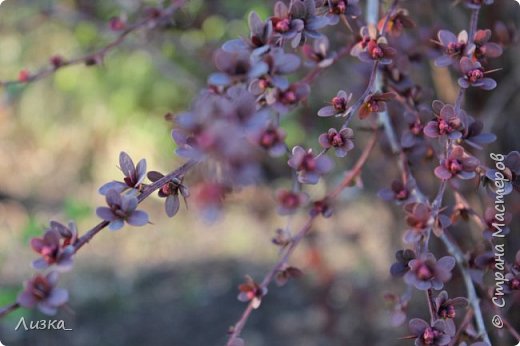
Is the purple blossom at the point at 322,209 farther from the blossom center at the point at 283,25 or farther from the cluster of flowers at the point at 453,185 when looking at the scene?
the blossom center at the point at 283,25

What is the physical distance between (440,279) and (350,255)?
89.3 inches

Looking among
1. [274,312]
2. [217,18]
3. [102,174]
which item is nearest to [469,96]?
[217,18]

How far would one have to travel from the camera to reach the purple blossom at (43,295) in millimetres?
701

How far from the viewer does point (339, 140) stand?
0.75m

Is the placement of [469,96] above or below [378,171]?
above

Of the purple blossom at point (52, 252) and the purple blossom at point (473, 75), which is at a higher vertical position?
the purple blossom at point (473, 75)

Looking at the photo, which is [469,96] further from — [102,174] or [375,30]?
[102,174]

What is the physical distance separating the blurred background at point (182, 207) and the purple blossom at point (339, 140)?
318mm

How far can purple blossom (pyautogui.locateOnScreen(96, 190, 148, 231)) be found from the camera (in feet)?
2.26

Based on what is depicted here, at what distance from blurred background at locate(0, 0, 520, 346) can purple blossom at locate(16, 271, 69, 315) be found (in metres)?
0.38

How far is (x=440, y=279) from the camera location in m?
0.73

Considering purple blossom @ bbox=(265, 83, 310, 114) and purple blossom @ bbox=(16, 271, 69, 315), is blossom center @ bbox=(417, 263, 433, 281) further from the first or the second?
purple blossom @ bbox=(16, 271, 69, 315)

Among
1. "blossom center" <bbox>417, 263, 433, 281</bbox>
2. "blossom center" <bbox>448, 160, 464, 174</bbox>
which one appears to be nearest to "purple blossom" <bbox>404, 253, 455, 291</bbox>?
"blossom center" <bbox>417, 263, 433, 281</bbox>

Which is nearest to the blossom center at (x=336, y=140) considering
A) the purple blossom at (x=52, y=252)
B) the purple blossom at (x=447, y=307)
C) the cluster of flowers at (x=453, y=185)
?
the cluster of flowers at (x=453, y=185)
